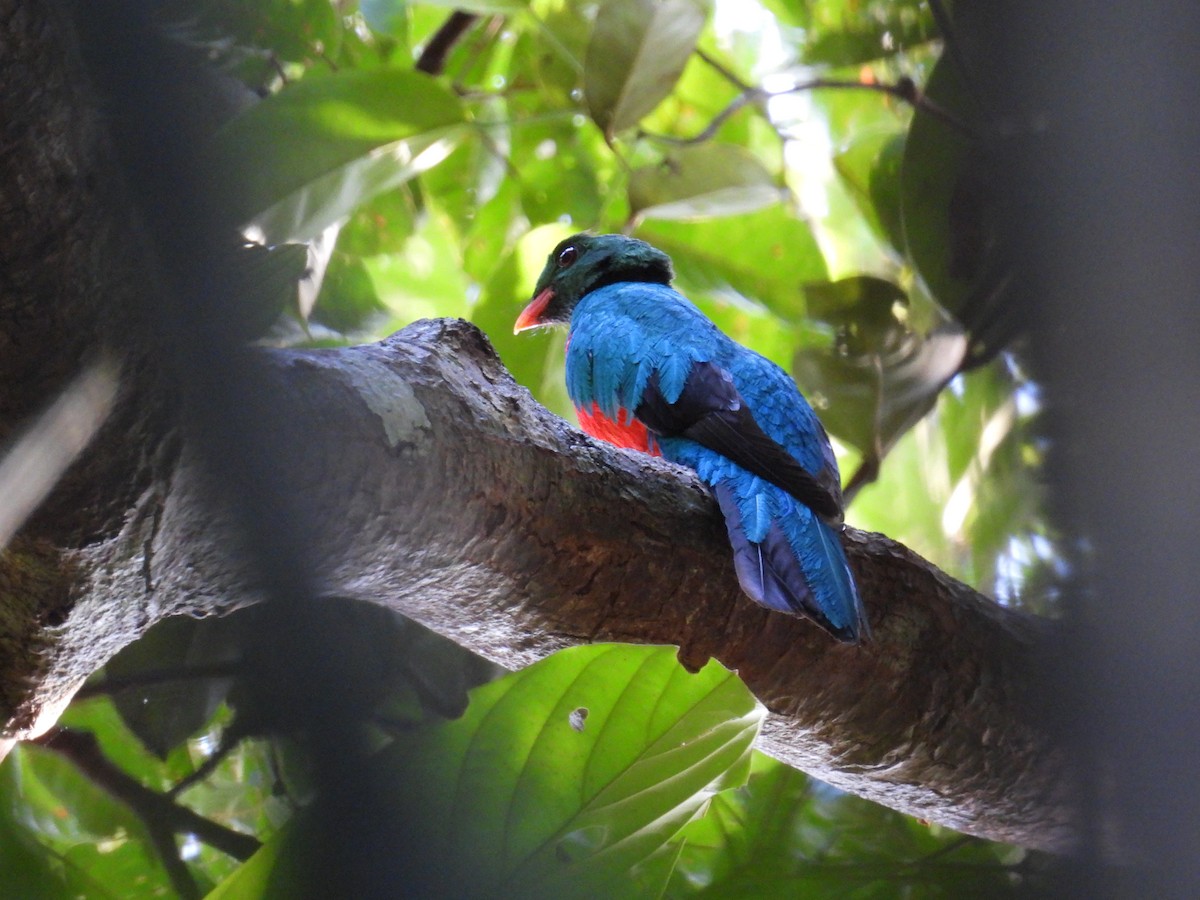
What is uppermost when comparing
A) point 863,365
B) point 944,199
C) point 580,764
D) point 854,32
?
point 854,32

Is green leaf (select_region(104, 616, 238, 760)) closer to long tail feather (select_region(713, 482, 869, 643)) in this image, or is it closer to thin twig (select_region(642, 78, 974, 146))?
thin twig (select_region(642, 78, 974, 146))

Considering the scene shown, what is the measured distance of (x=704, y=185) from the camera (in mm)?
2719

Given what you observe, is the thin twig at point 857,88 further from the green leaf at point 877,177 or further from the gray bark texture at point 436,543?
the gray bark texture at point 436,543

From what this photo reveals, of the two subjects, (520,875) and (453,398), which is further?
(453,398)

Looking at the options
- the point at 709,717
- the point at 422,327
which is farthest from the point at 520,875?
the point at 422,327

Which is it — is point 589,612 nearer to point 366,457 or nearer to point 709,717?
point 709,717

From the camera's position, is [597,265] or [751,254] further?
[597,265]

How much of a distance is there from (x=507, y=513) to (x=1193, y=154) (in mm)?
1134

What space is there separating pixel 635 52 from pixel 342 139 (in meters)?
0.76

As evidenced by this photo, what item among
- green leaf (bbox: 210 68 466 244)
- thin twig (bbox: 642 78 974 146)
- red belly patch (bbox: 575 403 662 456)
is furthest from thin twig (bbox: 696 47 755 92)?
red belly patch (bbox: 575 403 662 456)

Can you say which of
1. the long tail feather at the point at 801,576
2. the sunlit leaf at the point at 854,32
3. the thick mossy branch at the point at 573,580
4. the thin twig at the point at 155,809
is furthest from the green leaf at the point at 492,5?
the thin twig at the point at 155,809

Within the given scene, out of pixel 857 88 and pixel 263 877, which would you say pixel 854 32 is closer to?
pixel 857 88

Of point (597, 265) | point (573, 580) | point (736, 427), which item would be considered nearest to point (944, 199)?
point (573, 580)

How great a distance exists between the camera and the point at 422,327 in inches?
65.6
